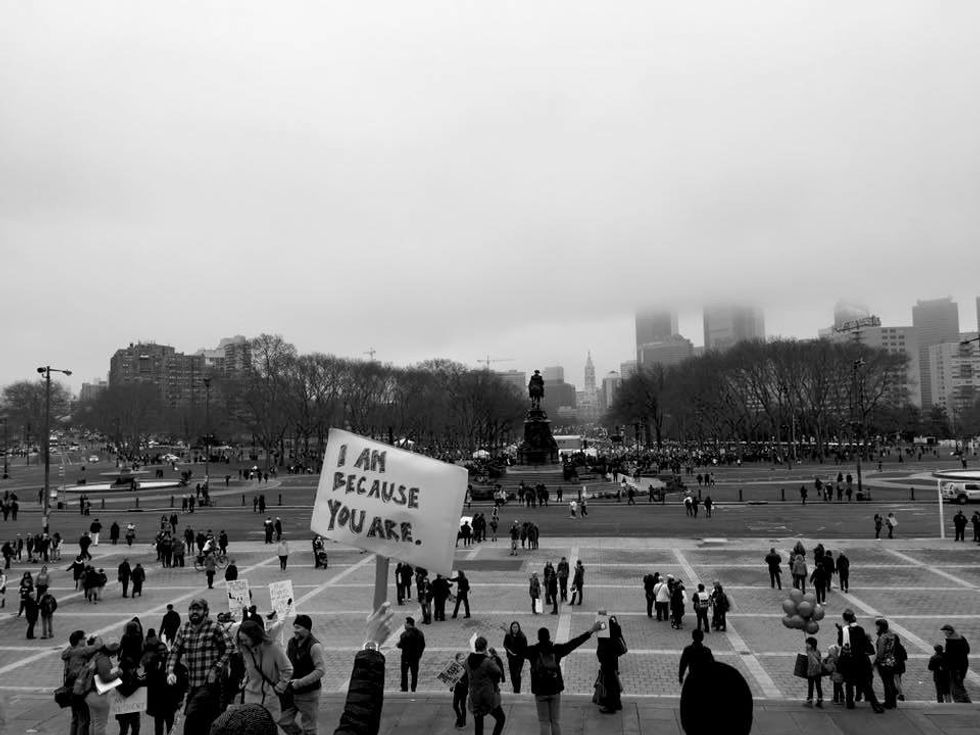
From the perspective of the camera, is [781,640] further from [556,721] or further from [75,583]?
[75,583]

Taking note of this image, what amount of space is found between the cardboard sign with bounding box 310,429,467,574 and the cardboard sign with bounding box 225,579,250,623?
8.17 meters

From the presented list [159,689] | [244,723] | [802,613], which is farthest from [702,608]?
[244,723]

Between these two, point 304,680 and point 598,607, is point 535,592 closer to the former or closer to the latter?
point 598,607

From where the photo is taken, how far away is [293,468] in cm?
9062

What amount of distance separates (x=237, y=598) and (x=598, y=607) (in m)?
10.5

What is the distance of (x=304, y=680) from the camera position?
24.5 feet

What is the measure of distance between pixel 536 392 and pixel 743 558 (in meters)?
61.3

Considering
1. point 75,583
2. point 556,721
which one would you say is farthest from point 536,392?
point 556,721

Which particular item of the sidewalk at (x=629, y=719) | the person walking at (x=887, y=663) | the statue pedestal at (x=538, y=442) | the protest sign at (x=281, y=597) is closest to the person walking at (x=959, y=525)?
the person walking at (x=887, y=663)

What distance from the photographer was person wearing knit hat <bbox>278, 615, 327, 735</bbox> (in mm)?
7623

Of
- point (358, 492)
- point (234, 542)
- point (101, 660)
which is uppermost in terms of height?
point (358, 492)

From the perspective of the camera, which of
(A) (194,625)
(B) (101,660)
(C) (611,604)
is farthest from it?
(C) (611,604)

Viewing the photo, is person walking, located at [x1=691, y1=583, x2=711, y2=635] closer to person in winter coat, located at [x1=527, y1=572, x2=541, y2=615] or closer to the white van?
person in winter coat, located at [x1=527, y1=572, x2=541, y2=615]

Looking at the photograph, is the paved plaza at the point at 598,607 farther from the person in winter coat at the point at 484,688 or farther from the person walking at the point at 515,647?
the person in winter coat at the point at 484,688
